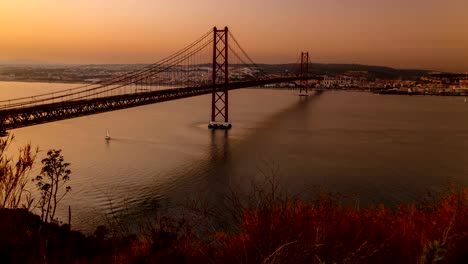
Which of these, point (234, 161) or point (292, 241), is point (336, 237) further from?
point (234, 161)

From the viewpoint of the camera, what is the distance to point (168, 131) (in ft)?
70.0

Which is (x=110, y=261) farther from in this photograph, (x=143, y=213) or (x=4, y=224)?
(x=143, y=213)

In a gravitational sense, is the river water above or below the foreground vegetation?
below

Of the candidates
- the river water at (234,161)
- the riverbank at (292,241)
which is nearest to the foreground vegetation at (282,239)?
the riverbank at (292,241)

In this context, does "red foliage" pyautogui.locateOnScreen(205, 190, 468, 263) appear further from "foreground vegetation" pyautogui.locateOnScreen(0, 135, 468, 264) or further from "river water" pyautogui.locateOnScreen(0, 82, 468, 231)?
"river water" pyautogui.locateOnScreen(0, 82, 468, 231)

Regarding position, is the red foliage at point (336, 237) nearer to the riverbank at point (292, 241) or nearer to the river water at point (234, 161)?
the riverbank at point (292, 241)

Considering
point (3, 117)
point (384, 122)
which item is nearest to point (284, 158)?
point (3, 117)

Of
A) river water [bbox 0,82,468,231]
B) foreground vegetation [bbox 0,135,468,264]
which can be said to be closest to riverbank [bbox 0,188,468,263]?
foreground vegetation [bbox 0,135,468,264]

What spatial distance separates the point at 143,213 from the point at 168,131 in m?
13.0

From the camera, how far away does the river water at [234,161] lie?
9.69m

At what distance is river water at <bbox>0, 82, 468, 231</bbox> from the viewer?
969 centimetres

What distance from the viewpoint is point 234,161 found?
1385 cm

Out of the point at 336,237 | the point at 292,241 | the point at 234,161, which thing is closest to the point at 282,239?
the point at 292,241

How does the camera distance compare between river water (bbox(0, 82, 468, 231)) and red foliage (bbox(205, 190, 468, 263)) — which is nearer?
red foliage (bbox(205, 190, 468, 263))
